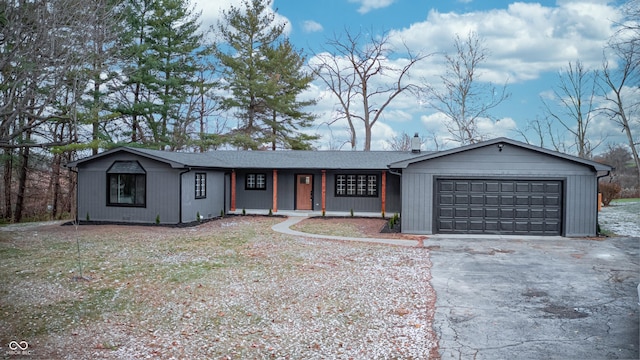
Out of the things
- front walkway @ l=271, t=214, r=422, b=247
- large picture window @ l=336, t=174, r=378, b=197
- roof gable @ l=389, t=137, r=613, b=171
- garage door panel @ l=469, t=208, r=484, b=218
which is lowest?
front walkway @ l=271, t=214, r=422, b=247

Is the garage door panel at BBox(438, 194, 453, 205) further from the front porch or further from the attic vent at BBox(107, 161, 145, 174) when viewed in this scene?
the attic vent at BBox(107, 161, 145, 174)

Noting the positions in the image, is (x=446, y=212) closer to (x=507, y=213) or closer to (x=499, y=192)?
(x=499, y=192)

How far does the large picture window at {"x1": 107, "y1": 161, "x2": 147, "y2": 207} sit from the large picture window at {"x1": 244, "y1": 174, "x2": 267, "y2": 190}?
539cm

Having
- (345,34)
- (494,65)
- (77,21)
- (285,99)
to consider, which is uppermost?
(345,34)

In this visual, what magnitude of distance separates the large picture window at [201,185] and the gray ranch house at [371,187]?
67 mm

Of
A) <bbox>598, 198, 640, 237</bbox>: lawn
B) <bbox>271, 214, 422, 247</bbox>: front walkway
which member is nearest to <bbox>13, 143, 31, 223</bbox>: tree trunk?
<bbox>271, 214, 422, 247</bbox>: front walkway

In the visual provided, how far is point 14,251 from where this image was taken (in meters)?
11.0

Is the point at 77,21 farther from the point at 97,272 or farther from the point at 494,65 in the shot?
the point at 494,65

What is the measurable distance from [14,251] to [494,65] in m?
28.4

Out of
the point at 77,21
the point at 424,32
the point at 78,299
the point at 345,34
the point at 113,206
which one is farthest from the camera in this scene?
the point at 345,34

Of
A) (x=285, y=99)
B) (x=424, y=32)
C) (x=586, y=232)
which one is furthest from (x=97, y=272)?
(x=424, y=32)

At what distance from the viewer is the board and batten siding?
14016 millimetres

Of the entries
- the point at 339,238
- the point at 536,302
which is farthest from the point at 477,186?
the point at 536,302

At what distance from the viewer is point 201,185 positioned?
17.5m
